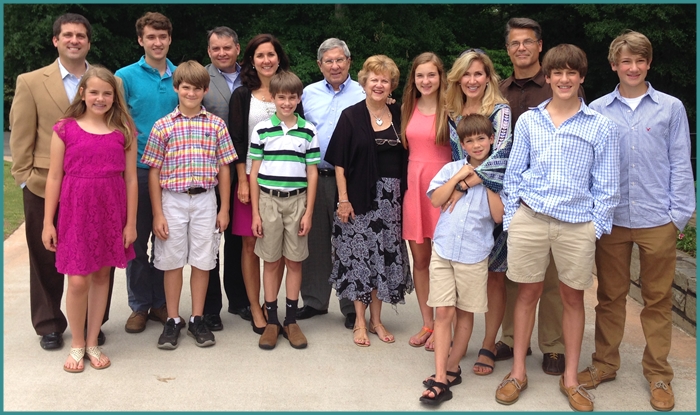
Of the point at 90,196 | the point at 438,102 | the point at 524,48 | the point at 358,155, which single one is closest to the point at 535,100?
the point at 524,48

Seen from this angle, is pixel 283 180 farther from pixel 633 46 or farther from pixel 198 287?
pixel 633 46

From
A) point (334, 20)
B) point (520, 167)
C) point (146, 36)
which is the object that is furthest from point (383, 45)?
point (520, 167)

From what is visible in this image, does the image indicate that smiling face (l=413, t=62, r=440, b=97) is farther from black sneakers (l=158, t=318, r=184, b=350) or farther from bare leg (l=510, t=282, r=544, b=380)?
black sneakers (l=158, t=318, r=184, b=350)

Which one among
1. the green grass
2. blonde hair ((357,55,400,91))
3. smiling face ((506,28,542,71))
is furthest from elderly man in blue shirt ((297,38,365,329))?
the green grass

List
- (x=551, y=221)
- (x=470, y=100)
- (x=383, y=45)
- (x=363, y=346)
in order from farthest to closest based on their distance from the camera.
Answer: (x=383, y=45), (x=363, y=346), (x=470, y=100), (x=551, y=221)

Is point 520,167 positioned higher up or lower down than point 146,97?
lower down

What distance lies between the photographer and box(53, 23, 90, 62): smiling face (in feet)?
13.8

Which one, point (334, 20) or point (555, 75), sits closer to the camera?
point (555, 75)

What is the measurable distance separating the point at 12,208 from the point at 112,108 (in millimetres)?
6200

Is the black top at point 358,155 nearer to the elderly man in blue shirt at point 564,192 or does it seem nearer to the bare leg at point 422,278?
the bare leg at point 422,278

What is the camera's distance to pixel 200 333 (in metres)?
4.41

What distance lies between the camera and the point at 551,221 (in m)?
3.49

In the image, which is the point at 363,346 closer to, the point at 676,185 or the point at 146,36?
the point at 676,185

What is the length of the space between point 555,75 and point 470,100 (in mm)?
619
